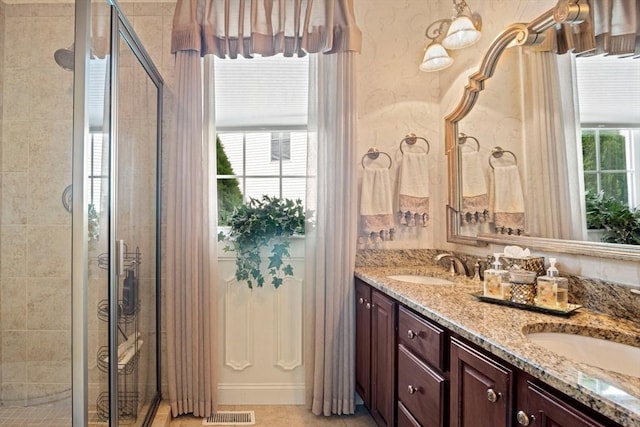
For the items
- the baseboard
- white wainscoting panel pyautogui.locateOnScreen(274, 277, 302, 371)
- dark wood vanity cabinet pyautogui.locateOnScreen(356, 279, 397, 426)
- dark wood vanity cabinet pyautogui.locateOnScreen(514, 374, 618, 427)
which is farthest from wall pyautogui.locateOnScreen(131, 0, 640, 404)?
dark wood vanity cabinet pyautogui.locateOnScreen(514, 374, 618, 427)

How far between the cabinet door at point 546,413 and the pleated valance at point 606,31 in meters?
1.10

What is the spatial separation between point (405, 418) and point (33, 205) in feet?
6.22

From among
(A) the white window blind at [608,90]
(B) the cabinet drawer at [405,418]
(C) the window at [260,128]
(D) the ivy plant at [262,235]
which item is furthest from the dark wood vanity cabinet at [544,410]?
(C) the window at [260,128]

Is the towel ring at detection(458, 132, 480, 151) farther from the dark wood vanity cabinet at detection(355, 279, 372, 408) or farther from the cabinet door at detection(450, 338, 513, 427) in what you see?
the cabinet door at detection(450, 338, 513, 427)

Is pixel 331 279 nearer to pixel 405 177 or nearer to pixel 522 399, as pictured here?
pixel 405 177

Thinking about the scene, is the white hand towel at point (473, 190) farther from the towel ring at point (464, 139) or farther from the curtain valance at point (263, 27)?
the curtain valance at point (263, 27)

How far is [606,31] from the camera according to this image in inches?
49.4

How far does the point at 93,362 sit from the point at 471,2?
8.61 ft

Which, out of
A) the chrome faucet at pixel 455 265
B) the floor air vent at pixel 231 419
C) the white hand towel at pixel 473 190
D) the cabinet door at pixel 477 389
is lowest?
the floor air vent at pixel 231 419

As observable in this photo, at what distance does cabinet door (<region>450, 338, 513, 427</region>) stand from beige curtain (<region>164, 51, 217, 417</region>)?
1.49 m

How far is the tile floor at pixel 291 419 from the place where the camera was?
2.12m

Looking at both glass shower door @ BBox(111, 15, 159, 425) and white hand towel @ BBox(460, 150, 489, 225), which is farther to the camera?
white hand towel @ BBox(460, 150, 489, 225)

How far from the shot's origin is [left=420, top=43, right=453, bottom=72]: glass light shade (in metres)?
2.08

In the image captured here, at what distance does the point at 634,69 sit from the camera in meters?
1.17
